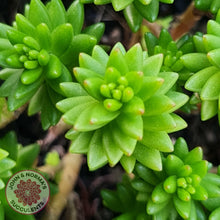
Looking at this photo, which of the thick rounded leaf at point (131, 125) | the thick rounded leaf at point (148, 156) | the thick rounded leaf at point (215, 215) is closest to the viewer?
the thick rounded leaf at point (131, 125)

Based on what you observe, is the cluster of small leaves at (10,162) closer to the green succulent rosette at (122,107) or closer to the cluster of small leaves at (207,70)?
the green succulent rosette at (122,107)

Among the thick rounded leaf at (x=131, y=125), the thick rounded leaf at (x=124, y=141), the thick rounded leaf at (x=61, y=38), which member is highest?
the thick rounded leaf at (x=61, y=38)

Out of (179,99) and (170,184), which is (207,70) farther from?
(170,184)

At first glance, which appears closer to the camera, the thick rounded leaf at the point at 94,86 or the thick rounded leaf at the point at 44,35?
the thick rounded leaf at the point at 94,86

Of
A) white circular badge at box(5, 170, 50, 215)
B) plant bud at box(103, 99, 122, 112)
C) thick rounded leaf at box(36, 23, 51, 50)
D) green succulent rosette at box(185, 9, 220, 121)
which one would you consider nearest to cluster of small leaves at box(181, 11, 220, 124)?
green succulent rosette at box(185, 9, 220, 121)

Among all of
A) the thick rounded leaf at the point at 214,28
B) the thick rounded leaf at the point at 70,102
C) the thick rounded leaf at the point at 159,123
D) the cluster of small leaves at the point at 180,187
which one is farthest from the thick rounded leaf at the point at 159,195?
the thick rounded leaf at the point at 214,28

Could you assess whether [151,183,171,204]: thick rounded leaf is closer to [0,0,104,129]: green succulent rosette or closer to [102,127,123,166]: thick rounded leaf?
[102,127,123,166]: thick rounded leaf
